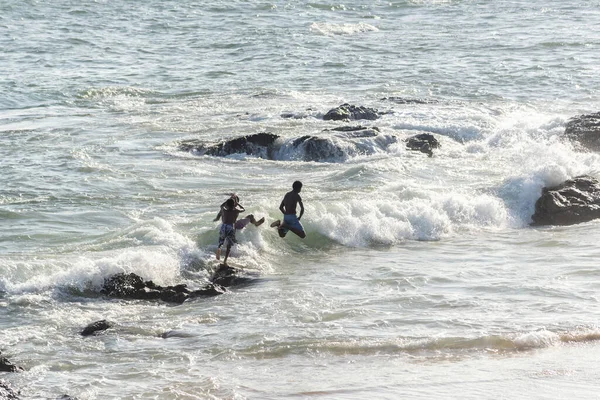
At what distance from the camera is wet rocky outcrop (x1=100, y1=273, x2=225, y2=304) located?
1334 cm

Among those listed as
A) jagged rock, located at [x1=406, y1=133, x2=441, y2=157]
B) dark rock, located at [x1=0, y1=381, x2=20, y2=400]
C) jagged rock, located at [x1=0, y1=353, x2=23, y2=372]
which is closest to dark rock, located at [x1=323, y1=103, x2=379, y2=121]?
jagged rock, located at [x1=406, y1=133, x2=441, y2=157]

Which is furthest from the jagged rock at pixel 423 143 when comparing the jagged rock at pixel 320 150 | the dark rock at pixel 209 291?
the dark rock at pixel 209 291

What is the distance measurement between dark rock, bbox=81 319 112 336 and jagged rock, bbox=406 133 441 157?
12047 millimetres

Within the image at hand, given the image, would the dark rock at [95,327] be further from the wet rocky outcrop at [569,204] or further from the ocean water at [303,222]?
the wet rocky outcrop at [569,204]

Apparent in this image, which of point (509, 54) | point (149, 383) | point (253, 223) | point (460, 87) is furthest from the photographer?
point (509, 54)

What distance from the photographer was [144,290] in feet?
44.0

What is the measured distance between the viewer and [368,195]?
18859 millimetres

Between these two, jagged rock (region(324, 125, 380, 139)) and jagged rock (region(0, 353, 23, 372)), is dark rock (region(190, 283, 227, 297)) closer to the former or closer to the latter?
jagged rock (region(0, 353, 23, 372))

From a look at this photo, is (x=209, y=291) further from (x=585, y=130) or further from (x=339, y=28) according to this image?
(x=339, y=28)

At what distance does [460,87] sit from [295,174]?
1148 centimetres

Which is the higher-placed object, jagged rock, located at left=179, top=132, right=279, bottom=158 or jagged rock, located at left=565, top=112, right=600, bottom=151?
jagged rock, located at left=565, top=112, right=600, bottom=151

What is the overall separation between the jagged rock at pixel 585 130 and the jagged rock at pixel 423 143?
3067 mm

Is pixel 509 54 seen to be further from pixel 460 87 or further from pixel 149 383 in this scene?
pixel 149 383

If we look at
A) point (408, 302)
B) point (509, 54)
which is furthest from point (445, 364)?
point (509, 54)
